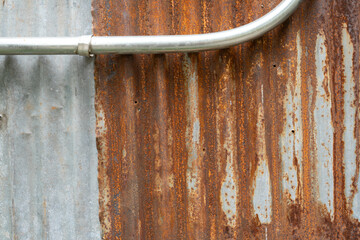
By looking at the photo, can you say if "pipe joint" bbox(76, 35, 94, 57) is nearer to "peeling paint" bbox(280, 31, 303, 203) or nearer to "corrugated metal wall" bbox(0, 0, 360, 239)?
"corrugated metal wall" bbox(0, 0, 360, 239)

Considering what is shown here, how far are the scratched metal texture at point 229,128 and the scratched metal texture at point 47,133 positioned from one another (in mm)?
74

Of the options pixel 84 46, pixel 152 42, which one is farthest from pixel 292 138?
pixel 84 46

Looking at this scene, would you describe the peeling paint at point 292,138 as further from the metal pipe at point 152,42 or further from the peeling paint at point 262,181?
the metal pipe at point 152,42

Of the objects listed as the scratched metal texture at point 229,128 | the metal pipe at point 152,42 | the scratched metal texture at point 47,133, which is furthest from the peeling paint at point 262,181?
the scratched metal texture at point 47,133

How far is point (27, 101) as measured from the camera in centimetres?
104

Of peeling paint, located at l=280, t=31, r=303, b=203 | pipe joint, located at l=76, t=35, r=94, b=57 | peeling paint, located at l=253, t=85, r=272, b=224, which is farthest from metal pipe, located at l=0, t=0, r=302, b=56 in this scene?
peeling paint, located at l=253, t=85, r=272, b=224

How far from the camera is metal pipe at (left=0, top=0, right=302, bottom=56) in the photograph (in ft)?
3.12

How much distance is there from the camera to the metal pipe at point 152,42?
950 mm

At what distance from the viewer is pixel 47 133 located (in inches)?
41.3

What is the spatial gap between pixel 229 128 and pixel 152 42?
492mm

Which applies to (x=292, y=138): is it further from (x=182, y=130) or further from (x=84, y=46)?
(x=84, y=46)

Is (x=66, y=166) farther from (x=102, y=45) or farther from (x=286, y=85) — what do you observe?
(x=286, y=85)

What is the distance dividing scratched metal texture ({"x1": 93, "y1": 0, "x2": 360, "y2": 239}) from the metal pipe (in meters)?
0.08

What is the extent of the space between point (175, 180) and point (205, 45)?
→ 60cm
